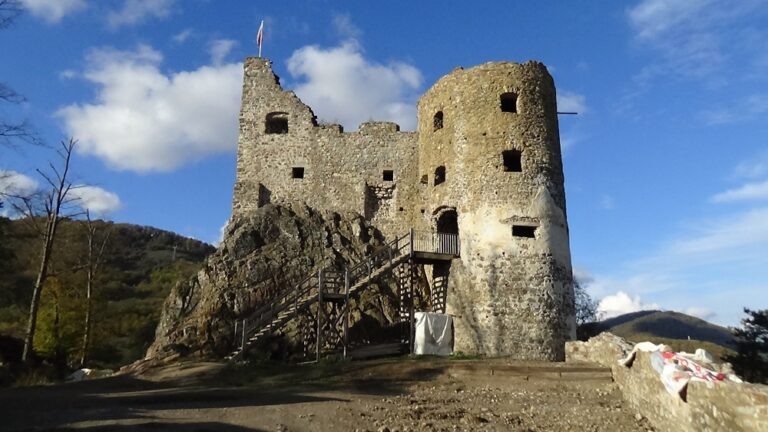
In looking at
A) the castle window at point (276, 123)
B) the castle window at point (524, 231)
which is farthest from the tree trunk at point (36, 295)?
the castle window at point (524, 231)

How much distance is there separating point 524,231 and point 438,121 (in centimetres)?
625

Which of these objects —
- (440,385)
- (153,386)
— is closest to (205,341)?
(153,386)

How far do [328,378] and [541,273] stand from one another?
8582mm

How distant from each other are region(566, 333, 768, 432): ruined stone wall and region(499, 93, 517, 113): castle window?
10240 millimetres

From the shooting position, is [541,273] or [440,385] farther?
[541,273]

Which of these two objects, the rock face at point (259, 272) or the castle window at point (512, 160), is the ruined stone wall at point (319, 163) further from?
the castle window at point (512, 160)

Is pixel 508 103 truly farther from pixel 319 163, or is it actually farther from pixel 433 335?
Answer: pixel 433 335

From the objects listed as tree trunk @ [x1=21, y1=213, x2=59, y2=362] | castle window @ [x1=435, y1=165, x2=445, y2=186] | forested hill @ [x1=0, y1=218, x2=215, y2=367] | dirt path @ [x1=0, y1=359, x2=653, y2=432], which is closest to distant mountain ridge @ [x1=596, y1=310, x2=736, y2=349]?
forested hill @ [x1=0, y1=218, x2=215, y2=367]

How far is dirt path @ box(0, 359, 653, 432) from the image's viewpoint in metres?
10.2

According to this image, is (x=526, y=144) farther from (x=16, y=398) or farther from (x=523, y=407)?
(x=16, y=398)

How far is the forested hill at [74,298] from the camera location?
24.7 metres

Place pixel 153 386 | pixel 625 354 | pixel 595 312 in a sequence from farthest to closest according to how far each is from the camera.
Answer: pixel 595 312 < pixel 153 386 < pixel 625 354

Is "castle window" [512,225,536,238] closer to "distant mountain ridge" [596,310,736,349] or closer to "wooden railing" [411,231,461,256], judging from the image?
"wooden railing" [411,231,461,256]

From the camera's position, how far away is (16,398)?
475 inches
